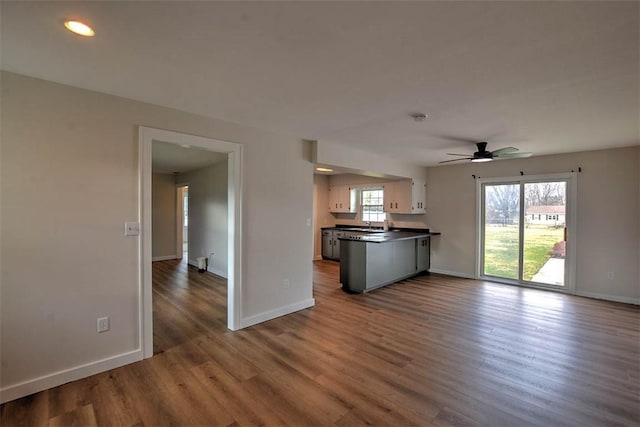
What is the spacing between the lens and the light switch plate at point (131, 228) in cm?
268

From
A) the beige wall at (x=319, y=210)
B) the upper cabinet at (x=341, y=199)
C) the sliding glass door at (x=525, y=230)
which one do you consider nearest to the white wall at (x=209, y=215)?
the beige wall at (x=319, y=210)

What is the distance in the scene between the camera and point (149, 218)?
279 centimetres

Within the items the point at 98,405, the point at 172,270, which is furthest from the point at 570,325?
the point at 172,270

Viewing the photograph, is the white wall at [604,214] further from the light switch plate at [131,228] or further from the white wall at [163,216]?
the white wall at [163,216]

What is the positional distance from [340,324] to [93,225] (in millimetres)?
2755

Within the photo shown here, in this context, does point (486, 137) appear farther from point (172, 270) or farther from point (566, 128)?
point (172, 270)

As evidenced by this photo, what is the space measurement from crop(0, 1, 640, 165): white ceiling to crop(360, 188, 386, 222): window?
4476mm

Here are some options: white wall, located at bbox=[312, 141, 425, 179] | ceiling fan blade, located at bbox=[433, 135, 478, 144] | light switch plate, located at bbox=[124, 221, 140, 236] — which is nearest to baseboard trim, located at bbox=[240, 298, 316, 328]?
light switch plate, located at bbox=[124, 221, 140, 236]

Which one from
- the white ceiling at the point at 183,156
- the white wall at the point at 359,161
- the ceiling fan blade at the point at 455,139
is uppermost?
the ceiling fan blade at the point at 455,139

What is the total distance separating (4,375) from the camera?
7.12 feet

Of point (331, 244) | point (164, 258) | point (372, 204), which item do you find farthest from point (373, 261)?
point (164, 258)

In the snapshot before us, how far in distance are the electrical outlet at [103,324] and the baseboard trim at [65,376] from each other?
0.26 meters

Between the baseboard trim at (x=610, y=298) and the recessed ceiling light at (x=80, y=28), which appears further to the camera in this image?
the baseboard trim at (x=610, y=298)

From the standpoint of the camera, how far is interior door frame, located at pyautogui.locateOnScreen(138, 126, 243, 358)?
275 cm
